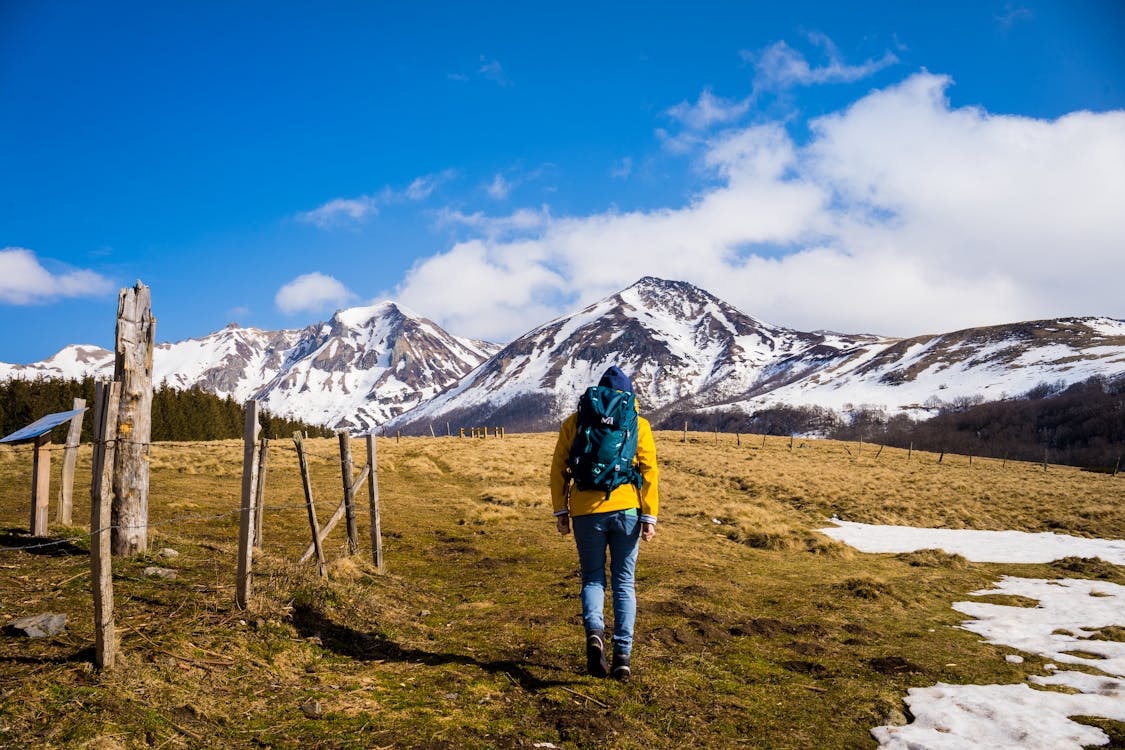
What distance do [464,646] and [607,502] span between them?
2.91 m

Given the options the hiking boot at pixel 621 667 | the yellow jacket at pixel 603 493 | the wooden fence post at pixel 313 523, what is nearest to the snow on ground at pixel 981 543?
the hiking boot at pixel 621 667

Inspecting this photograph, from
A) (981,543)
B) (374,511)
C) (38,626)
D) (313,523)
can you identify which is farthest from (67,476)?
(981,543)

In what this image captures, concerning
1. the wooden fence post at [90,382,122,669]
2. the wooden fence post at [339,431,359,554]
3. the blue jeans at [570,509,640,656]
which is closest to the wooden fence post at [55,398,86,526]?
the wooden fence post at [339,431,359,554]

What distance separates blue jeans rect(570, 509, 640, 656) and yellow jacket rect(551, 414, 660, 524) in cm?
9

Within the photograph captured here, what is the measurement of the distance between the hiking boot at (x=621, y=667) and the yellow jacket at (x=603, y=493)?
141cm

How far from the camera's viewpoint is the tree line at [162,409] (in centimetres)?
6162

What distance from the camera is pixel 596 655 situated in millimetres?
6324

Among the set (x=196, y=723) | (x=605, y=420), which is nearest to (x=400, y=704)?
(x=196, y=723)

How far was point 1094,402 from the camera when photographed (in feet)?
492

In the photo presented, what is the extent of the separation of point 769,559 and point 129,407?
14.0m

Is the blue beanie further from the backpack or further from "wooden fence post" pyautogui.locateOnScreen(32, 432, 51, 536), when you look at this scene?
"wooden fence post" pyautogui.locateOnScreen(32, 432, 51, 536)

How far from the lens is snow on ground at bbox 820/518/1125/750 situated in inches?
212

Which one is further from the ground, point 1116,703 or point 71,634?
point 71,634

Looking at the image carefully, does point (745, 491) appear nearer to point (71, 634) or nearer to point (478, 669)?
point (478, 669)
